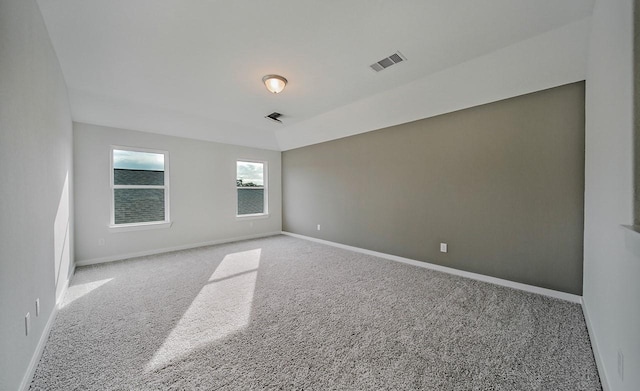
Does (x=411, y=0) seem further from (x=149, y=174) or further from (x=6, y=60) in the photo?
(x=149, y=174)

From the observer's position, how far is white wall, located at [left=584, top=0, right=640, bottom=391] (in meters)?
1.10

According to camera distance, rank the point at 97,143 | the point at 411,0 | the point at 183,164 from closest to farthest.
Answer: the point at 411,0, the point at 97,143, the point at 183,164

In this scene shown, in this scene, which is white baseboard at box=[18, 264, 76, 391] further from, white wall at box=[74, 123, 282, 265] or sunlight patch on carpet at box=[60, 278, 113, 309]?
white wall at box=[74, 123, 282, 265]

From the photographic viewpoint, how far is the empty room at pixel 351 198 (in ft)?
4.79

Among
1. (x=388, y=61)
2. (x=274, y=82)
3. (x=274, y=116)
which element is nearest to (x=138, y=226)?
(x=274, y=116)

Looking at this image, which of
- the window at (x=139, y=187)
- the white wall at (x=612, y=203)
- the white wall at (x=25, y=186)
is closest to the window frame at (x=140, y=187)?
the window at (x=139, y=187)

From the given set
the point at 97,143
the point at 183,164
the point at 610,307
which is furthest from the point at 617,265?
the point at 97,143

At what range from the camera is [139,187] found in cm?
431

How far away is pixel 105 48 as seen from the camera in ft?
7.72

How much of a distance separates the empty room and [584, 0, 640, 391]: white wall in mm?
26

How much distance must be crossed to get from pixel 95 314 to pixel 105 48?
2662mm

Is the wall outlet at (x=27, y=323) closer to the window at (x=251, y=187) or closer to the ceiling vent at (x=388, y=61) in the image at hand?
the ceiling vent at (x=388, y=61)

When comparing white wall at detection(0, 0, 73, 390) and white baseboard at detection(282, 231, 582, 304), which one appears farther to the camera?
white baseboard at detection(282, 231, 582, 304)

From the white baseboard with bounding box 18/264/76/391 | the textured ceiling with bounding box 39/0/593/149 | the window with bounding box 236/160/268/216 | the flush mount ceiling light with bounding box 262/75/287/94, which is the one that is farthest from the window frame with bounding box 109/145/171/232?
the flush mount ceiling light with bounding box 262/75/287/94
